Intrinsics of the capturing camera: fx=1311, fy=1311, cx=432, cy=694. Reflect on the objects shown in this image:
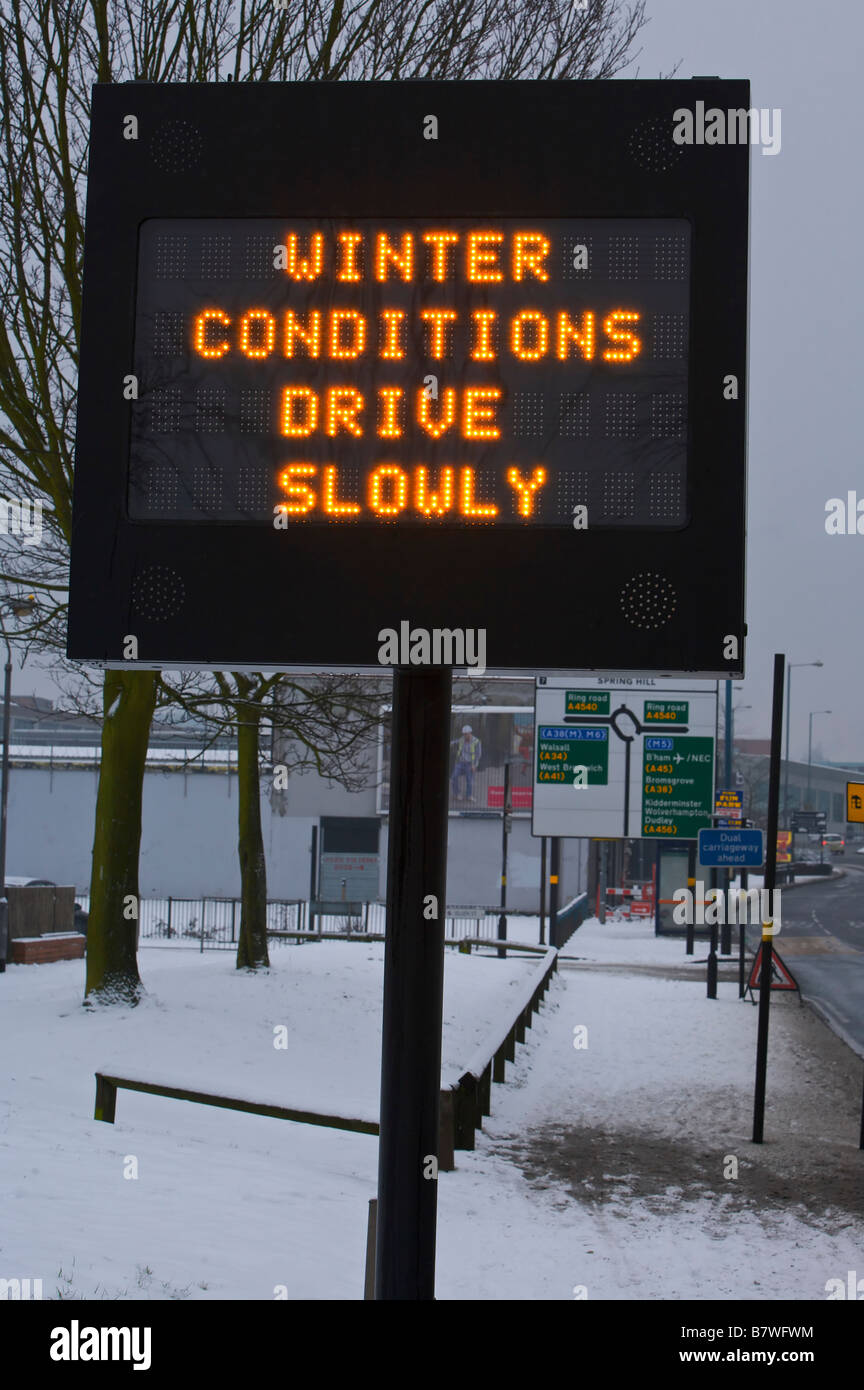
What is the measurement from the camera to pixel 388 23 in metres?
13.8

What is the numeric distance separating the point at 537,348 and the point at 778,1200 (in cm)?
776

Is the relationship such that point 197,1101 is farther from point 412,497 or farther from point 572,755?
point 572,755

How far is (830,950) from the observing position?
30531 mm

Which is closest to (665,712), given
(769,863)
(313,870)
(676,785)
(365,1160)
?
(676,785)

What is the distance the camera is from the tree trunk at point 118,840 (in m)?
14.0

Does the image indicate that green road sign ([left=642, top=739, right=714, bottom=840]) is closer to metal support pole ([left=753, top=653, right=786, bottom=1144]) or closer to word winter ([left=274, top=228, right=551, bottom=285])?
metal support pole ([left=753, top=653, right=786, bottom=1144])

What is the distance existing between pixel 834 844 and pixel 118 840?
284 feet

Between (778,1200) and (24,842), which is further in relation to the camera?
(24,842)

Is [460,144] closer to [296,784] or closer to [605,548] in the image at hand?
[605,548]

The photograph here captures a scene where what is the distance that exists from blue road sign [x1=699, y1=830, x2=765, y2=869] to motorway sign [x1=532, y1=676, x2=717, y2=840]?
715 centimetres

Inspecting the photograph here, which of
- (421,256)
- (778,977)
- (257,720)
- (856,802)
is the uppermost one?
(421,256)

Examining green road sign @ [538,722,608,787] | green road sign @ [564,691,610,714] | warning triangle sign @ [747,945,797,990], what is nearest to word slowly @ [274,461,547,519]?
warning triangle sign @ [747,945,797,990]

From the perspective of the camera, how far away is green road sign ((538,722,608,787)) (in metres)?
27.0
